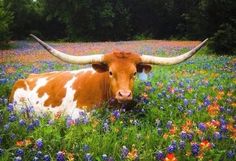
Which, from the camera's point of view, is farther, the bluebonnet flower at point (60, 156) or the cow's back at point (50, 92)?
the cow's back at point (50, 92)

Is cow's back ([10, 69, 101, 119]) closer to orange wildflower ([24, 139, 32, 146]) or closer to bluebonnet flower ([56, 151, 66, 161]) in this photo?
orange wildflower ([24, 139, 32, 146])

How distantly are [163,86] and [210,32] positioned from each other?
45.9 ft

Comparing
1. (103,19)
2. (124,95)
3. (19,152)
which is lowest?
(103,19)

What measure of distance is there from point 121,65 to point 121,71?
11 cm

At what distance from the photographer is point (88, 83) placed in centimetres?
668

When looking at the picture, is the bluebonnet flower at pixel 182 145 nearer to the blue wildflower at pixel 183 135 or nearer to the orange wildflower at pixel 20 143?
the blue wildflower at pixel 183 135

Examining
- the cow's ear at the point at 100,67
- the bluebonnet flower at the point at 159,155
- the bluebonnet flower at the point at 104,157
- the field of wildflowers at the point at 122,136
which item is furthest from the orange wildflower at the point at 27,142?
→ the cow's ear at the point at 100,67

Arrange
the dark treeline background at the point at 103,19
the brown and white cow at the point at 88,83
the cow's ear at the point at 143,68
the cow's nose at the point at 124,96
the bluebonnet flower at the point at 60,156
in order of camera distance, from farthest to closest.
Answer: the dark treeline background at the point at 103,19, the cow's ear at the point at 143,68, the brown and white cow at the point at 88,83, the cow's nose at the point at 124,96, the bluebonnet flower at the point at 60,156

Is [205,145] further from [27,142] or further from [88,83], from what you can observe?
[88,83]

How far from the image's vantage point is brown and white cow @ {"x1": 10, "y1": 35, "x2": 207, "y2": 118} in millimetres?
5973

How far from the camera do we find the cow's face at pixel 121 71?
18.6 feet

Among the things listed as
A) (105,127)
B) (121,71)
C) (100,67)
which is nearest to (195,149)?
(105,127)

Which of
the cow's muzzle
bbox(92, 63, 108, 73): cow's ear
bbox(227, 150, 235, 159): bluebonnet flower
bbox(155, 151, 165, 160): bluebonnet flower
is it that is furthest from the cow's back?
bbox(227, 150, 235, 159): bluebonnet flower

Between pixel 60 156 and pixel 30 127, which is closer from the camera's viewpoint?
pixel 60 156
